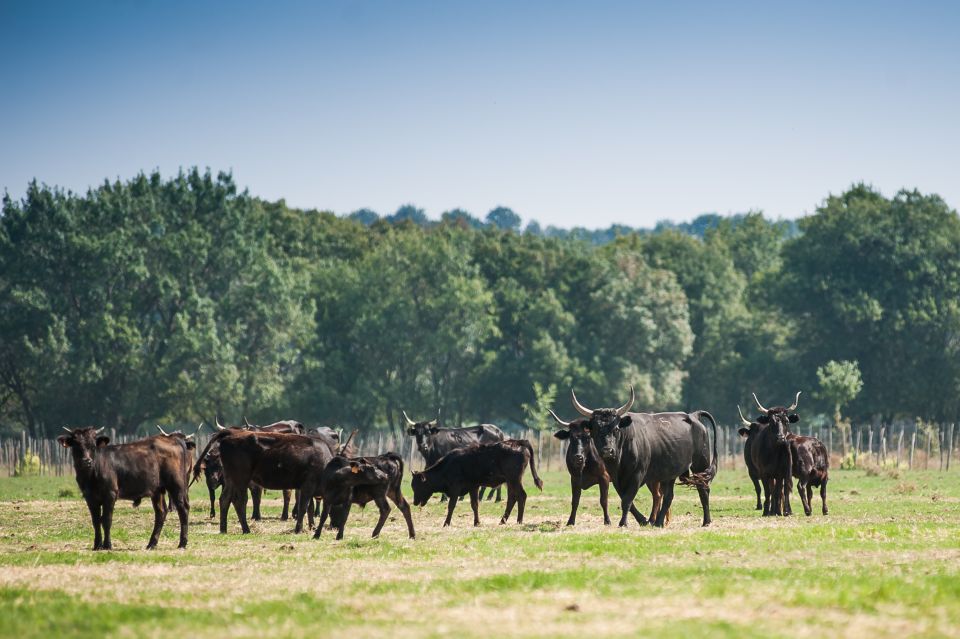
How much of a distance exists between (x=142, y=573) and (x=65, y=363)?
48.8 m

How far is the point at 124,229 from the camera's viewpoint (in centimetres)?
6462

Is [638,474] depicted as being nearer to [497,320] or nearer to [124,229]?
[124,229]

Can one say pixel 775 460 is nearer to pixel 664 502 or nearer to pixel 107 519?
pixel 664 502

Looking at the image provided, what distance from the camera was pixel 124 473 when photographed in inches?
738

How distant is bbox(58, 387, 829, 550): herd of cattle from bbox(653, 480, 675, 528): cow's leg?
22 mm

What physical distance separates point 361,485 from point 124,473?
3713 millimetres

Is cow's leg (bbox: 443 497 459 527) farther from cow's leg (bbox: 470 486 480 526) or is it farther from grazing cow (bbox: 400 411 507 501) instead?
grazing cow (bbox: 400 411 507 501)

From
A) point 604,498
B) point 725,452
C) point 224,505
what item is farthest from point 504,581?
point 725,452

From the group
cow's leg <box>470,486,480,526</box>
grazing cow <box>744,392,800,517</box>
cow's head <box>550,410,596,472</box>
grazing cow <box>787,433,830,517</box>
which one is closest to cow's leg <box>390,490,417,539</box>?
cow's leg <box>470,486,480,526</box>

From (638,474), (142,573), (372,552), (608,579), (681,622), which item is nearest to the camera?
(681,622)

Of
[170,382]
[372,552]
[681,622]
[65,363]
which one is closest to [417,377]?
[170,382]

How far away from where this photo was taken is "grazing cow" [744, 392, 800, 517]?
24203 millimetres

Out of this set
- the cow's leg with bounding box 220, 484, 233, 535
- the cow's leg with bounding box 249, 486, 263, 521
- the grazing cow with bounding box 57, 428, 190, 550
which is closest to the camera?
the grazing cow with bounding box 57, 428, 190, 550

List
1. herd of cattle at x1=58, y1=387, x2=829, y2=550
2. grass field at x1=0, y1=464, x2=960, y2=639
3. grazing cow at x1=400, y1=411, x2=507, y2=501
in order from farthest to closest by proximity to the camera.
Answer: grazing cow at x1=400, y1=411, x2=507, y2=501 < herd of cattle at x1=58, y1=387, x2=829, y2=550 < grass field at x1=0, y1=464, x2=960, y2=639
